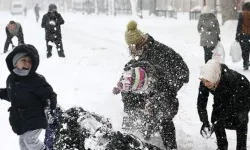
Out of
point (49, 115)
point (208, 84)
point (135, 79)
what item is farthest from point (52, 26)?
point (208, 84)

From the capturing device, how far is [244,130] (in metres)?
4.96

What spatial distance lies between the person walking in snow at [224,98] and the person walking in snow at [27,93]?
68.9 inches

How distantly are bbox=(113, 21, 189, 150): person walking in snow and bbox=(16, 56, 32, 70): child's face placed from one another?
41.9 inches

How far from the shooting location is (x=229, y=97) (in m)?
4.71

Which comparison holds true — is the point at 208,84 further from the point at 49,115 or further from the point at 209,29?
the point at 209,29

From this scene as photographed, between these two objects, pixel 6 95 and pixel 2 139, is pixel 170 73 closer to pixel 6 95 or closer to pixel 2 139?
pixel 6 95

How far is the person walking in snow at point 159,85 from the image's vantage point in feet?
16.6

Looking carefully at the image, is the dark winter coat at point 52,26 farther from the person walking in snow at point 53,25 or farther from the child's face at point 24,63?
the child's face at point 24,63

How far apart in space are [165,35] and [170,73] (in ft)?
53.9

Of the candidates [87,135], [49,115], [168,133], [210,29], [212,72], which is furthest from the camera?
[210,29]

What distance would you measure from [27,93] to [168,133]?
1.85m

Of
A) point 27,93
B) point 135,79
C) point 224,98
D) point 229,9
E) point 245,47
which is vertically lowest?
point 245,47

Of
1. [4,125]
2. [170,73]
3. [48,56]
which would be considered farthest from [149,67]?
[48,56]

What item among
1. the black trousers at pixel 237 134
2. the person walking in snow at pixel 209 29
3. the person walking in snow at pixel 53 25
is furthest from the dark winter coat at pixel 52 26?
the black trousers at pixel 237 134
